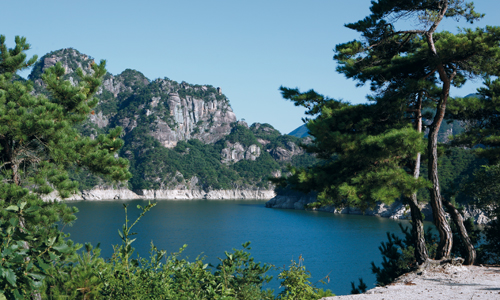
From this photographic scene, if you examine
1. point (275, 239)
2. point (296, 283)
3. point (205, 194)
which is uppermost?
point (296, 283)

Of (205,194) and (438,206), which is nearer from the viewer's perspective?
(438,206)

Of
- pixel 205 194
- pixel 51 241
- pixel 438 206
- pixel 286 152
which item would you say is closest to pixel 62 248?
pixel 51 241

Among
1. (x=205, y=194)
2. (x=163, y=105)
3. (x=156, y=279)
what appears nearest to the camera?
(x=156, y=279)

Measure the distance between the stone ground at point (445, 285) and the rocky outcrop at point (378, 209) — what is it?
23.1 feet

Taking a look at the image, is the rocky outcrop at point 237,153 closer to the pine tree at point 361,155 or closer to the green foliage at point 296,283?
the pine tree at point 361,155

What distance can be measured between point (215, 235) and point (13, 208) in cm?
3117

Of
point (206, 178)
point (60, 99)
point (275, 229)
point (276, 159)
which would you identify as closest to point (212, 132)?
point (276, 159)

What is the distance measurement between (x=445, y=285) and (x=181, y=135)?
115945 mm

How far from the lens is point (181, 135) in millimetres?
118250

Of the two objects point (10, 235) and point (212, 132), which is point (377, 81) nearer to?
point (10, 235)

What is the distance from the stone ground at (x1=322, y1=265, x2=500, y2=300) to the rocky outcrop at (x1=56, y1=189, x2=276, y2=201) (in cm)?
7112

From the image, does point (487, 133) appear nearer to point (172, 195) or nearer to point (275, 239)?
point (275, 239)

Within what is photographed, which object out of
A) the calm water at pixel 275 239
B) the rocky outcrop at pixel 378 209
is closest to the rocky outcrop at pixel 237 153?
the rocky outcrop at pixel 378 209

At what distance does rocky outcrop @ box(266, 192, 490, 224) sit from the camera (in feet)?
104
